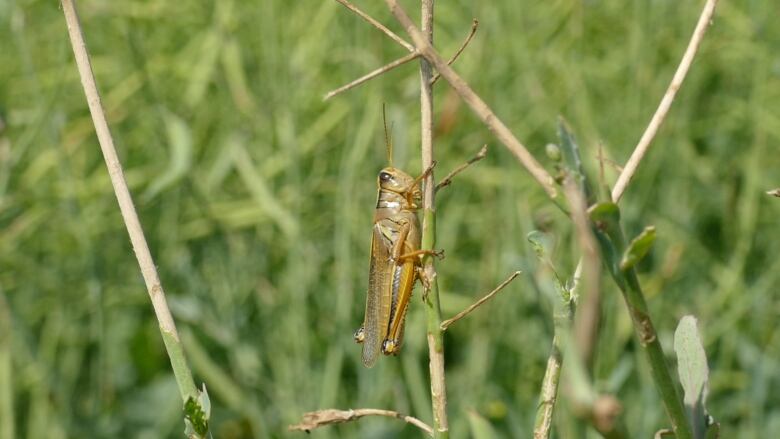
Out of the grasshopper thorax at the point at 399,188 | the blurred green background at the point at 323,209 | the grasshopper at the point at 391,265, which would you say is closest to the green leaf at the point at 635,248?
the grasshopper at the point at 391,265

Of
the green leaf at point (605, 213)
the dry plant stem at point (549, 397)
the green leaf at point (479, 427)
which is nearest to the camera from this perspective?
the green leaf at point (605, 213)

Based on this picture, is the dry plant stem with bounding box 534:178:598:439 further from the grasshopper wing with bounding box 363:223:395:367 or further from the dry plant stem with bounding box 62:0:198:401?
the grasshopper wing with bounding box 363:223:395:367

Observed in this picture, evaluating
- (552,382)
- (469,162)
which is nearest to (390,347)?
(469,162)

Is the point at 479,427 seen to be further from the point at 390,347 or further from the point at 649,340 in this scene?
the point at 390,347

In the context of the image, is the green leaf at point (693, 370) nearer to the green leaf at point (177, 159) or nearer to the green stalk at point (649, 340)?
the green stalk at point (649, 340)

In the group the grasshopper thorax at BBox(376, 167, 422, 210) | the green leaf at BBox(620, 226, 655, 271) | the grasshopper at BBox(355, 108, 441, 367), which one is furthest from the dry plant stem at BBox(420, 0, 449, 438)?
the grasshopper thorax at BBox(376, 167, 422, 210)

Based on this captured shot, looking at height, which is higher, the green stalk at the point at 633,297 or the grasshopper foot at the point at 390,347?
the grasshopper foot at the point at 390,347
